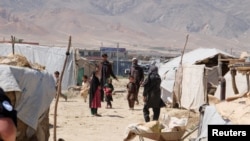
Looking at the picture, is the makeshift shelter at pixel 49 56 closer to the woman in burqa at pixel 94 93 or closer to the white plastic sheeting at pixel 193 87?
the white plastic sheeting at pixel 193 87

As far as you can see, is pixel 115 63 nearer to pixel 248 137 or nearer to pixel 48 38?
pixel 248 137

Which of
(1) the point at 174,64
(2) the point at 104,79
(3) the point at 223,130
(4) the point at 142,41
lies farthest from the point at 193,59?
(4) the point at 142,41

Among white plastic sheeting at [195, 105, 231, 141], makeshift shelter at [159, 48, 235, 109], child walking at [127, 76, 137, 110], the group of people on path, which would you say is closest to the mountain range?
makeshift shelter at [159, 48, 235, 109]

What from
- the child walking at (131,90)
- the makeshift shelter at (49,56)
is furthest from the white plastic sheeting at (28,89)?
the makeshift shelter at (49,56)

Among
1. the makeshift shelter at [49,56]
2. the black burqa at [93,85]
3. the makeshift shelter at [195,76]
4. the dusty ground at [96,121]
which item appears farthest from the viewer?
the makeshift shelter at [49,56]

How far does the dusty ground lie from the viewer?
1060cm

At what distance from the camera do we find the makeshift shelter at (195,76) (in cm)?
1508

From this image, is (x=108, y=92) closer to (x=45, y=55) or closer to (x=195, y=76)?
(x=195, y=76)

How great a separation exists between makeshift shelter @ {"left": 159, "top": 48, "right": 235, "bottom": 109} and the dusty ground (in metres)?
0.76

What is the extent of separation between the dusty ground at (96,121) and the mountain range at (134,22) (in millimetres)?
80091

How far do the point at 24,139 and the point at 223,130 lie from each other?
3823mm

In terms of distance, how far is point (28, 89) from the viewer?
795 cm

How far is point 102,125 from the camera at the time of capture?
12.2m

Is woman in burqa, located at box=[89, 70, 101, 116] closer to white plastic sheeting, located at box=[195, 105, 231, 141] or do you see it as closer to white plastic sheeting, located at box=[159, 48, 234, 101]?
white plastic sheeting, located at box=[159, 48, 234, 101]
